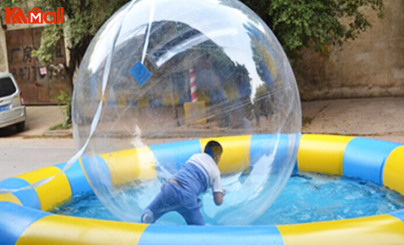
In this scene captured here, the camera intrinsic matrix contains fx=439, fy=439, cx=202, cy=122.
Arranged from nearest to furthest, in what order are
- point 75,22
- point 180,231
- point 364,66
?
point 180,231 → point 75,22 → point 364,66

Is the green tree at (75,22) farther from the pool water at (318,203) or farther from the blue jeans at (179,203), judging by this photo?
the blue jeans at (179,203)

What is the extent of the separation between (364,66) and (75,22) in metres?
7.07

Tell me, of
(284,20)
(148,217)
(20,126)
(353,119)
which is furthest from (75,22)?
(148,217)

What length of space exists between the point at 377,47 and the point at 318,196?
7454 millimetres

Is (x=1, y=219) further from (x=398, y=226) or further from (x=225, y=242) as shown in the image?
(x=398, y=226)

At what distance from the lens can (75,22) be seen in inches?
400

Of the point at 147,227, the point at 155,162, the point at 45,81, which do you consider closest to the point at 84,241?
the point at 147,227

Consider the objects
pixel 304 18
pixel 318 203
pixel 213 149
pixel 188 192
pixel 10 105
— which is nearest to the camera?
pixel 188 192

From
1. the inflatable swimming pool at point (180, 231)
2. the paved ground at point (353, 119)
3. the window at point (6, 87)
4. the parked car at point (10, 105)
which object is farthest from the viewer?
the window at point (6, 87)

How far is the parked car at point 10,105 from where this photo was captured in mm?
11414

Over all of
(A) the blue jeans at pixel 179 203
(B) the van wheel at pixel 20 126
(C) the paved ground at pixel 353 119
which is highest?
(A) the blue jeans at pixel 179 203

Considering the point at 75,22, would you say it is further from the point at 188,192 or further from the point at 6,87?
the point at 188,192

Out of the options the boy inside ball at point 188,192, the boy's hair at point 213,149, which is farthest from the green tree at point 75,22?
the boy inside ball at point 188,192

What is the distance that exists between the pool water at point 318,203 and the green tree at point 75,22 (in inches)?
231
